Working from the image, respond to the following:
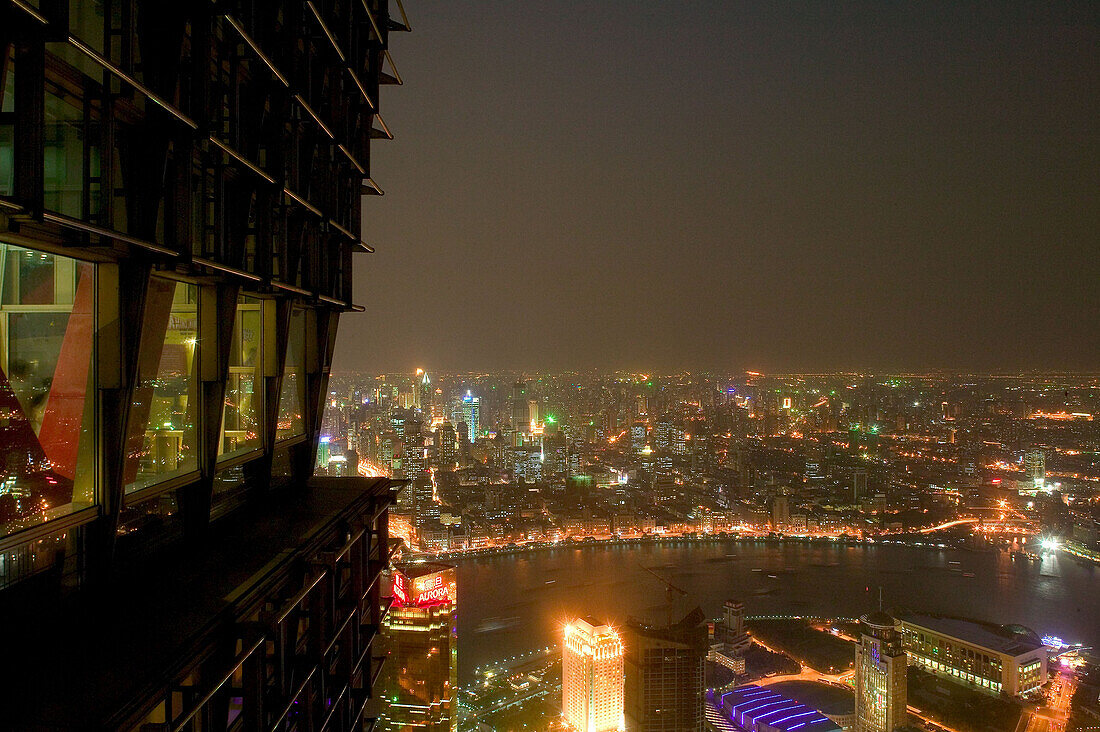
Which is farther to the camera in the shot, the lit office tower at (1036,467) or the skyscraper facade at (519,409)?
the skyscraper facade at (519,409)

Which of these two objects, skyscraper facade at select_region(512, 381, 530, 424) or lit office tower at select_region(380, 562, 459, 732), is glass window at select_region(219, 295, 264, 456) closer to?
lit office tower at select_region(380, 562, 459, 732)

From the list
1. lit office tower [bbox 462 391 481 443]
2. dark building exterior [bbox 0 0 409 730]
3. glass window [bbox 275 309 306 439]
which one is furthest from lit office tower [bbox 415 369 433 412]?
dark building exterior [bbox 0 0 409 730]

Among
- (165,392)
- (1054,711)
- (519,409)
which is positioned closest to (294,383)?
(165,392)

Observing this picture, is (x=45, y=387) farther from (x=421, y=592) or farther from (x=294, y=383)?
(x=421, y=592)

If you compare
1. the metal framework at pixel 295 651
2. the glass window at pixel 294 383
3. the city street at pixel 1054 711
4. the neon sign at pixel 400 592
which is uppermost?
the glass window at pixel 294 383

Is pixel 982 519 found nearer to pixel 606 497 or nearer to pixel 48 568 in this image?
pixel 606 497

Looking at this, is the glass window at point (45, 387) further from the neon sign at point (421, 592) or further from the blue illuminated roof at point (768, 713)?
the blue illuminated roof at point (768, 713)

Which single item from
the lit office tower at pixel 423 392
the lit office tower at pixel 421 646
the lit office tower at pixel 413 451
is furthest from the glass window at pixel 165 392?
the lit office tower at pixel 423 392

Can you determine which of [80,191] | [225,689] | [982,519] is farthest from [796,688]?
[982,519]
